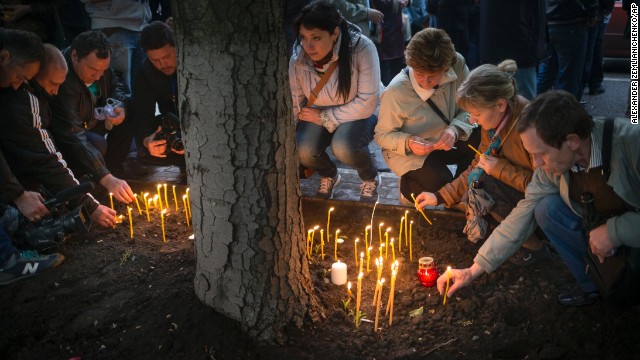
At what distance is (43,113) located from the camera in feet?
15.4

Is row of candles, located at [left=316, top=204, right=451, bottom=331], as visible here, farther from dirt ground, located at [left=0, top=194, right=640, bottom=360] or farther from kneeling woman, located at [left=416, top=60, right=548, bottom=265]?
kneeling woman, located at [left=416, top=60, right=548, bottom=265]

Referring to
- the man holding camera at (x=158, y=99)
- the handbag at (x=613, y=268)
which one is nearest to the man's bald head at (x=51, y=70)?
the man holding camera at (x=158, y=99)

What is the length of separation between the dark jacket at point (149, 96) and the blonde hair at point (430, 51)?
252cm

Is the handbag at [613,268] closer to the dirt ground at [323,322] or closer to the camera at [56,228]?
the dirt ground at [323,322]

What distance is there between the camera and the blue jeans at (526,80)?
5.59m

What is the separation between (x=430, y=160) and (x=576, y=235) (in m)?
1.61

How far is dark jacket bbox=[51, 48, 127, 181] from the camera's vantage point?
4.99 m

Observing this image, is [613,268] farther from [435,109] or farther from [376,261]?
[435,109]

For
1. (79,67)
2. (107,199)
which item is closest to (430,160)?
(107,199)

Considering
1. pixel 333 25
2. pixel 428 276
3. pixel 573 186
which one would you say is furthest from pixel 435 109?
pixel 573 186

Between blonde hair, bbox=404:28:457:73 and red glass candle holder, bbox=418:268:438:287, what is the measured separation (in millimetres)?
1515

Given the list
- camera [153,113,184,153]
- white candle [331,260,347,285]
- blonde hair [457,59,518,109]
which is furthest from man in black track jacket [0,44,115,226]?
blonde hair [457,59,518,109]

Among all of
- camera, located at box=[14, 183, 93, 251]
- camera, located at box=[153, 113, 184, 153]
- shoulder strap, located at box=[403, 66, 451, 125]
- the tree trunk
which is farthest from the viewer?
camera, located at box=[153, 113, 184, 153]

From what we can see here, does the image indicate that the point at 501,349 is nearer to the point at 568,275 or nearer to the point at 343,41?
the point at 568,275
